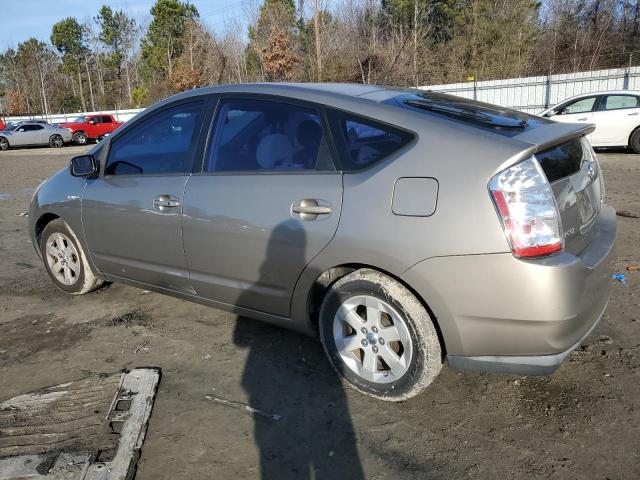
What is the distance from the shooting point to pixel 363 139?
2777mm

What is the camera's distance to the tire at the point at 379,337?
2.60 metres

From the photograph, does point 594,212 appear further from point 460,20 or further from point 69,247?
point 460,20

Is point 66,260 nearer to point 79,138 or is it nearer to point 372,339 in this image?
point 372,339

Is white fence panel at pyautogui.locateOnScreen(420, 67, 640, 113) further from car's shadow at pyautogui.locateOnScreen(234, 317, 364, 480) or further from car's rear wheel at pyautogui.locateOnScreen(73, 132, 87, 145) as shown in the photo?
car's shadow at pyautogui.locateOnScreen(234, 317, 364, 480)

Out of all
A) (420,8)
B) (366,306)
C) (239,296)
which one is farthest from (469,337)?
(420,8)

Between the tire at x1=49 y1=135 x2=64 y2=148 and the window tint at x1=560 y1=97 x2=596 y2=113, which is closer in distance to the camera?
the window tint at x1=560 y1=97 x2=596 y2=113

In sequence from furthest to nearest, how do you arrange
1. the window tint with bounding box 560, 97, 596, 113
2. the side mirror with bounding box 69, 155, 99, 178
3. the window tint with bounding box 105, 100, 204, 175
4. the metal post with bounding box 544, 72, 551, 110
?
the metal post with bounding box 544, 72, 551, 110 < the window tint with bounding box 560, 97, 596, 113 < the side mirror with bounding box 69, 155, 99, 178 < the window tint with bounding box 105, 100, 204, 175

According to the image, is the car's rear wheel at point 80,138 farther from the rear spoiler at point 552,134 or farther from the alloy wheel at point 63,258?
the rear spoiler at point 552,134

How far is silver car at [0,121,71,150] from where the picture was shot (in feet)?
87.5

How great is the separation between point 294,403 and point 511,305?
1.27m

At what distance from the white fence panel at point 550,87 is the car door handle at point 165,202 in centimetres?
2050

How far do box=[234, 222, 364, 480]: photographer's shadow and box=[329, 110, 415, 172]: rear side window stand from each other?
1.61 ft

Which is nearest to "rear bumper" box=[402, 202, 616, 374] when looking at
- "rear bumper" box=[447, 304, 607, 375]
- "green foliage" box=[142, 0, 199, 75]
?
"rear bumper" box=[447, 304, 607, 375]

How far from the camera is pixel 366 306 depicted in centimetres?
274
